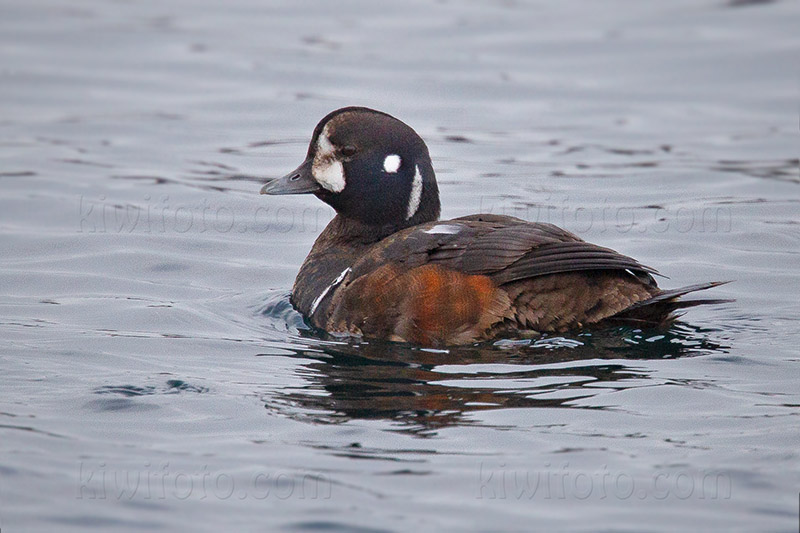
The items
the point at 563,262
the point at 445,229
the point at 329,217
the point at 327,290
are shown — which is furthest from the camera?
the point at 329,217

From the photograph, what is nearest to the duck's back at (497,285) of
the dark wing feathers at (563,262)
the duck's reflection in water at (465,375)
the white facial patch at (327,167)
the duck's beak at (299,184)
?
the dark wing feathers at (563,262)

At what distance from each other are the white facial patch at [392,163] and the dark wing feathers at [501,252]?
648mm

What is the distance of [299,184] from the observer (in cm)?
739

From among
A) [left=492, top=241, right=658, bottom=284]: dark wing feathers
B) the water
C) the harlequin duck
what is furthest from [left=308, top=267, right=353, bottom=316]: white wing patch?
[left=492, top=241, right=658, bottom=284]: dark wing feathers

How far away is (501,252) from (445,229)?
40 cm

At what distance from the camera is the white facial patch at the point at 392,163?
7.14 m

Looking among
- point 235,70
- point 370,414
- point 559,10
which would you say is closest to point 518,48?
point 559,10

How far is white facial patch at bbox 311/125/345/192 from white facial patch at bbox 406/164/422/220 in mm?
415

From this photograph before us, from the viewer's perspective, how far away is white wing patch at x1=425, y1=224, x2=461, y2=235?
21.2 feet

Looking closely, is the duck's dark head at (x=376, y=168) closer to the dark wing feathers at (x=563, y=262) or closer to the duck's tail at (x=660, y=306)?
the dark wing feathers at (x=563, y=262)

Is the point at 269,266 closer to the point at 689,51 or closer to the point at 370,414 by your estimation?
the point at 370,414

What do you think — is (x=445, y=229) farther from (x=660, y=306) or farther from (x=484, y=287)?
(x=660, y=306)

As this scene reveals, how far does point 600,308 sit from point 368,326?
1.20 meters

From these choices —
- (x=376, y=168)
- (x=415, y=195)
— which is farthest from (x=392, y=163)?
(x=415, y=195)
